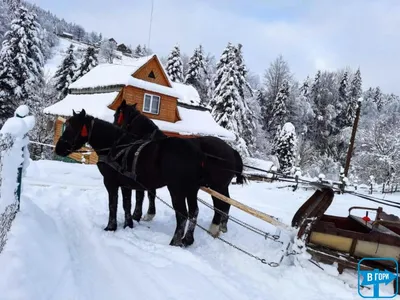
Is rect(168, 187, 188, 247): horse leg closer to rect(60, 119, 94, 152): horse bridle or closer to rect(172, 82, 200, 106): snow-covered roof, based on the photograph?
rect(60, 119, 94, 152): horse bridle

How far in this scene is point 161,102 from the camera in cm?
2114

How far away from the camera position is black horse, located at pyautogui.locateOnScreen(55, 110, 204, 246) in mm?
5086

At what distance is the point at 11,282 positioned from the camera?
2543 mm

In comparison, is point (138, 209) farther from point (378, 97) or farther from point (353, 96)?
point (378, 97)

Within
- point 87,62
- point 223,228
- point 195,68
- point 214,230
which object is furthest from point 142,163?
point 195,68

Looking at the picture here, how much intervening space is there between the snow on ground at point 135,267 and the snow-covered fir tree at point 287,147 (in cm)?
2798

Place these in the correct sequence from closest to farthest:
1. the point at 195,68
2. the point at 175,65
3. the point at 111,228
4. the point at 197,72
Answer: the point at 111,228 → the point at 175,65 → the point at 197,72 → the point at 195,68

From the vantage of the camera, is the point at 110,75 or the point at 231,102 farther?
the point at 231,102

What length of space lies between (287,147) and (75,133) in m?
29.6

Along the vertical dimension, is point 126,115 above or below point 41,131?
above

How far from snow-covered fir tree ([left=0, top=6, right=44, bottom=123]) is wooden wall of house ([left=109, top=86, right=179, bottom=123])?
32.2 ft

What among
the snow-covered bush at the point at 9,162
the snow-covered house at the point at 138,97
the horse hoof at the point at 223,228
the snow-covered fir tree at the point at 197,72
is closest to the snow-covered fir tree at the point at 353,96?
the snow-covered fir tree at the point at 197,72

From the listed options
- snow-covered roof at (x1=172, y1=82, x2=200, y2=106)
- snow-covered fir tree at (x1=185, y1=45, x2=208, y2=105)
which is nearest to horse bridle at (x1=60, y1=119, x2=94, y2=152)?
snow-covered roof at (x1=172, y1=82, x2=200, y2=106)

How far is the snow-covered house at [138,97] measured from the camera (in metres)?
19.3
